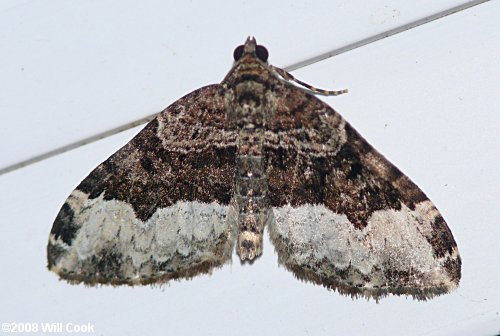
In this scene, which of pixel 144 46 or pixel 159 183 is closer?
pixel 159 183

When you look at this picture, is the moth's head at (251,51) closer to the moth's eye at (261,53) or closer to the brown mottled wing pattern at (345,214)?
the moth's eye at (261,53)

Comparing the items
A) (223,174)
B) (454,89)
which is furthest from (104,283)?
(454,89)

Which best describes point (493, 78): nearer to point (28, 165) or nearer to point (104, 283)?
point (104, 283)

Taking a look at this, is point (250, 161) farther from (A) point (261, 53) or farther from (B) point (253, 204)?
(A) point (261, 53)

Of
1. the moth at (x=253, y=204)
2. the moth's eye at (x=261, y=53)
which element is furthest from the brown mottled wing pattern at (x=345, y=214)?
the moth's eye at (x=261, y=53)

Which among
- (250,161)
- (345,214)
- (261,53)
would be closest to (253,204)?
(250,161)

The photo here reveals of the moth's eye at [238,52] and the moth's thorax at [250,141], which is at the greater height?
the moth's eye at [238,52]

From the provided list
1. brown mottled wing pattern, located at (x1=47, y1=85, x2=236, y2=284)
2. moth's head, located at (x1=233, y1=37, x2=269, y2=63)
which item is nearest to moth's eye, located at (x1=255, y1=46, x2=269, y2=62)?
moth's head, located at (x1=233, y1=37, x2=269, y2=63)

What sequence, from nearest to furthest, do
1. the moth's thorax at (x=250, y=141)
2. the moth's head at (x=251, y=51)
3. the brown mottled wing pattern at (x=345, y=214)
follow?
the brown mottled wing pattern at (x=345, y=214) → the moth's thorax at (x=250, y=141) → the moth's head at (x=251, y=51)
